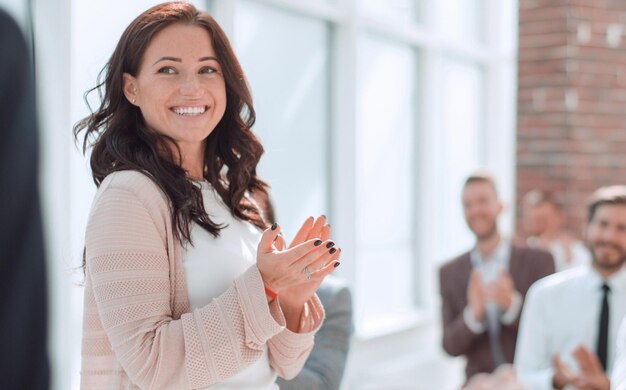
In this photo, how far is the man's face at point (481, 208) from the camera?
4523 millimetres

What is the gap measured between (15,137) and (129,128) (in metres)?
1.01

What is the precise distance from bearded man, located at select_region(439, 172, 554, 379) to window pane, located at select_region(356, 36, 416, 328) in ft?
2.28

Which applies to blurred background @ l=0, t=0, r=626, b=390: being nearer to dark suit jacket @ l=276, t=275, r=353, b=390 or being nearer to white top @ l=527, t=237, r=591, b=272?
white top @ l=527, t=237, r=591, b=272

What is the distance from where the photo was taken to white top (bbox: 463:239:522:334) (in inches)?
167

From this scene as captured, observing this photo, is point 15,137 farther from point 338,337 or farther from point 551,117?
point 551,117

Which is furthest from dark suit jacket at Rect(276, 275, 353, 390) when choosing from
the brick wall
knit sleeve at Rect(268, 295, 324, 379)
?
the brick wall

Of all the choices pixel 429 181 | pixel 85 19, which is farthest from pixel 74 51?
pixel 429 181

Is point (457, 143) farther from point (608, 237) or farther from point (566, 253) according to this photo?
point (608, 237)

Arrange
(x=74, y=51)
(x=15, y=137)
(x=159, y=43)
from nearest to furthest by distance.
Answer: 1. (x=15, y=137)
2. (x=159, y=43)
3. (x=74, y=51)

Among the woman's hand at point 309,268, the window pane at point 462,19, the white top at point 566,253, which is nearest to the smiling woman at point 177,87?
the woman's hand at point 309,268

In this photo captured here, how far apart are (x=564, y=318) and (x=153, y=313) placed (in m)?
2.71

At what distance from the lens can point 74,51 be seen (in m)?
2.88

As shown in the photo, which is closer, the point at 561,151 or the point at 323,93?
the point at 323,93

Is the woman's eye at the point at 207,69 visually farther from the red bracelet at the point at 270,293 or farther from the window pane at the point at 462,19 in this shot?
the window pane at the point at 462,19
